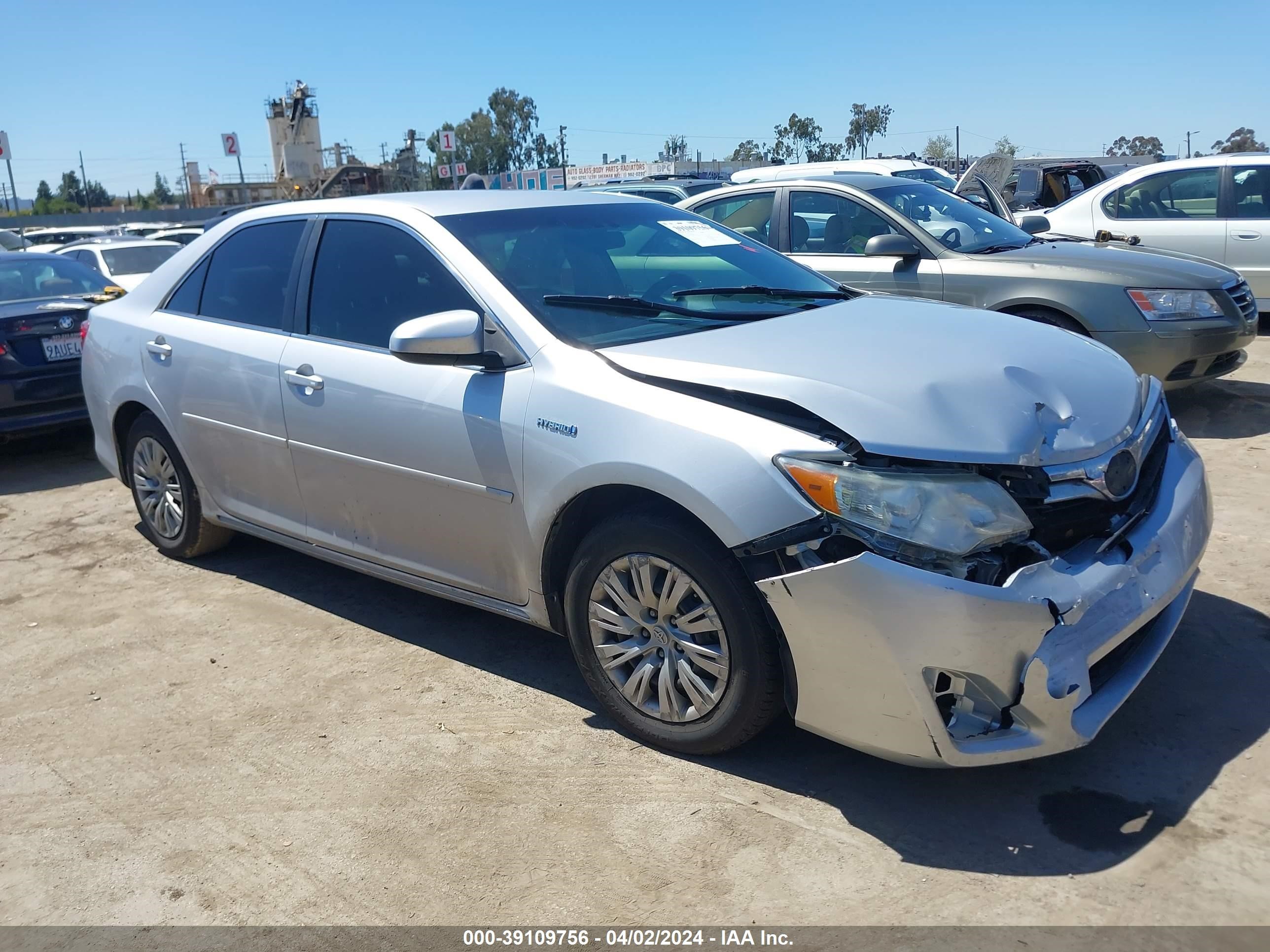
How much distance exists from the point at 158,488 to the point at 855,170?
27.2 ft

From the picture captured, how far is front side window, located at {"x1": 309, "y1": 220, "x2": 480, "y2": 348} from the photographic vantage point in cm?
392

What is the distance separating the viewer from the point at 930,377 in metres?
3.10

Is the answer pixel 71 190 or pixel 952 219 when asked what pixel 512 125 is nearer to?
pixel 71 190

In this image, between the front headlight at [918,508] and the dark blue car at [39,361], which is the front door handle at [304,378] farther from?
the dark blue car at [39,361]

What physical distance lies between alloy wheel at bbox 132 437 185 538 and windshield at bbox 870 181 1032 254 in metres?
4.89

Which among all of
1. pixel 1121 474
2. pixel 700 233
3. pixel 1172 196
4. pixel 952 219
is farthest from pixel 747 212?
pixel 1121 474

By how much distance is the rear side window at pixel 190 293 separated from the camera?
5020mm

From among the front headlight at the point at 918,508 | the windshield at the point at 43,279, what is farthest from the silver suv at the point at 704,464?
the windshield at the point at 43,279

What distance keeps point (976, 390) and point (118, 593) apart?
4.17m

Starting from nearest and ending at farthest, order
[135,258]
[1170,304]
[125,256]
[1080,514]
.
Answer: [1080,514]
[1170,304]
[125,256]
[135,258]

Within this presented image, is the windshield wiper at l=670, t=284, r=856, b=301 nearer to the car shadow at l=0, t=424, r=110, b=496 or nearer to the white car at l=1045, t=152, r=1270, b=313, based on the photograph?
the car shadow at l=0, t=424, r=110, b=496

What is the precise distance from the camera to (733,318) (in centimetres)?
379

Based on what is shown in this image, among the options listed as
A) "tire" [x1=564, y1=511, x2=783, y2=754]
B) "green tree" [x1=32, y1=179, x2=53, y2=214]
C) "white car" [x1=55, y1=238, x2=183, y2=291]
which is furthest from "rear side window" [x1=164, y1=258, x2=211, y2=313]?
"green tree" [x1=32, y1=179, x2=53, y2=214]

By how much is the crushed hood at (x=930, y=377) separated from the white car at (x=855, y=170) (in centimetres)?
518
